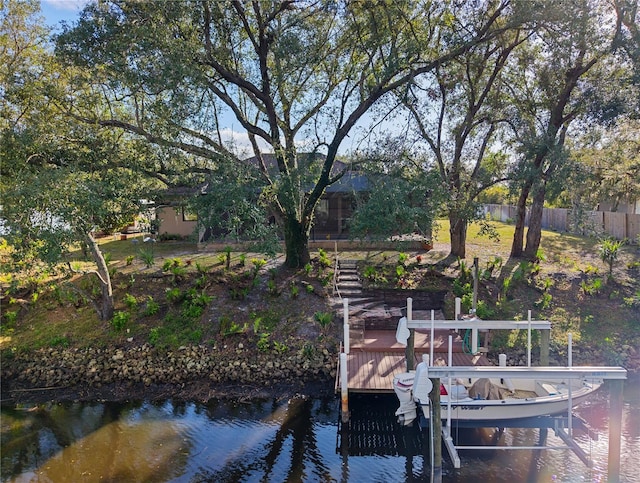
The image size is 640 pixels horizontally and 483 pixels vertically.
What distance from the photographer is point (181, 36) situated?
12094 millimetres

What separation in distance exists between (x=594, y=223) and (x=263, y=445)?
11.6 metres

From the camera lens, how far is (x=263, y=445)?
331 inches

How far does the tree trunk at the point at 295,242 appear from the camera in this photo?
1506 centimetres

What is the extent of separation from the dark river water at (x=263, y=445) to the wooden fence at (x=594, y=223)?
16.5ft

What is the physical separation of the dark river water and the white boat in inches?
28.5

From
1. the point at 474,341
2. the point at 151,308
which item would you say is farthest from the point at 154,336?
the point at 474,341

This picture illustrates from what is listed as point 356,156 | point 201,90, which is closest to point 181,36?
point 201,90

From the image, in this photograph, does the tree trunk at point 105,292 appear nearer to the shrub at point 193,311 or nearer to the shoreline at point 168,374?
the shoreline at point 168,374

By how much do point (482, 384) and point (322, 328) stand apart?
195 inches

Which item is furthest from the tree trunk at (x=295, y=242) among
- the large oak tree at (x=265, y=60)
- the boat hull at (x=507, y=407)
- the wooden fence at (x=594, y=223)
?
the boat hull at (x=507, y=407)

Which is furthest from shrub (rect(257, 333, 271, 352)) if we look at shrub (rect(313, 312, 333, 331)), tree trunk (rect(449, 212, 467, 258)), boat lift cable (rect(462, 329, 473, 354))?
tree trunk (rect(449, 212, 467, 258))

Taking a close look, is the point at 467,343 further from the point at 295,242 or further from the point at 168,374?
the point at 168,374

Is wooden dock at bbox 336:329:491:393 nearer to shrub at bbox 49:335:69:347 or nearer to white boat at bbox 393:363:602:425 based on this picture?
white boat at bbox 393:363:602:425

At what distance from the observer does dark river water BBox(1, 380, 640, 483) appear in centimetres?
755
